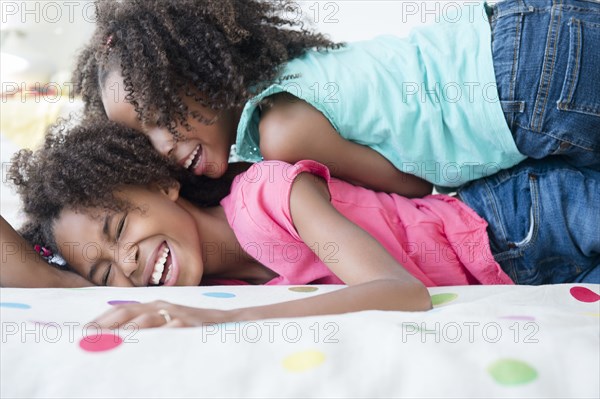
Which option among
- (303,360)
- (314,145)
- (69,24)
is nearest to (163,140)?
(314,145)

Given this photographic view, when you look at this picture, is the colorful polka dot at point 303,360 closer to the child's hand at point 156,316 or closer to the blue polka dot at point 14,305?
the child's hand at point 156,316

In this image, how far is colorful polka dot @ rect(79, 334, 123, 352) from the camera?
529 millimetres

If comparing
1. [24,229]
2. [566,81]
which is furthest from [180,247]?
[566,81]

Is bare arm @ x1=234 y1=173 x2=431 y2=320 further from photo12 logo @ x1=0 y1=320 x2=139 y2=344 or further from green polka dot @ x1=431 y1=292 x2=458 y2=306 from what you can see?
photo12 logo @ x1=0 y1=320 x2=139 y2=344

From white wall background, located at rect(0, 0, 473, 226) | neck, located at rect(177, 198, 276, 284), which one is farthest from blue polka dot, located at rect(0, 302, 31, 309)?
white wall background, located at rect(0, 0, 473, 226)

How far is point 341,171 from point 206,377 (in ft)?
2.45

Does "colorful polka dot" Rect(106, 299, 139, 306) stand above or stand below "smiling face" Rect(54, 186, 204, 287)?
above

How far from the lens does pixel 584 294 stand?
91 centimetres

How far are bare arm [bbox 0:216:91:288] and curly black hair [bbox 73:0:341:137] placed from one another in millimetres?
283

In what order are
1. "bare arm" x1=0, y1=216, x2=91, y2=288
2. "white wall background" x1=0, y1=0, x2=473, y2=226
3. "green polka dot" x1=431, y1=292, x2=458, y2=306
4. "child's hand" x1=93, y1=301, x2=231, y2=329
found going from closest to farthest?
"child's hand" x1=93, y1=301, x2=231, y2=329
"green polka dot" x1=431, y1=292, x2=458, y2=306
"bare arm" x1=0, y1=216, x2=91, y2=288
"white wall background" x1=0, y1=0, x2=473, y2=226

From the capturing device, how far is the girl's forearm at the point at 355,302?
2.39ft

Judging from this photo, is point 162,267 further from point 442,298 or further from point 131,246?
point 442,298

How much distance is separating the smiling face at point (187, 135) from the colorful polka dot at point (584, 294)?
61 cm

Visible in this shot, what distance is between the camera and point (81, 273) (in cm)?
113
